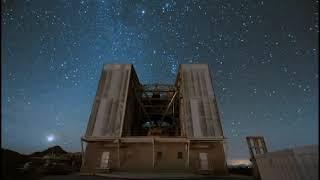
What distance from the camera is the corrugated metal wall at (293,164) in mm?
4352

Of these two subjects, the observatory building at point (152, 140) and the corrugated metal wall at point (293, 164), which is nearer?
the corrugated metal wall at point (293, 164)

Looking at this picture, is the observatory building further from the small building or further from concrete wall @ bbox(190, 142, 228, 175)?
the small building

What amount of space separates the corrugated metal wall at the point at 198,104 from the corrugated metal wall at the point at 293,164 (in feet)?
52.0

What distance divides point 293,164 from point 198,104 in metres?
20.0

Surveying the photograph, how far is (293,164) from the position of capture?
5066 mm

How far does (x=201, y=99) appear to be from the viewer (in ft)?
83.7

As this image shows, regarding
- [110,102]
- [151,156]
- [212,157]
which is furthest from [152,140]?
[110,102]

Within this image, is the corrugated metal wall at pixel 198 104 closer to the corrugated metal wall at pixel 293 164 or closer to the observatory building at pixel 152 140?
the observatory building at pixel 152 140

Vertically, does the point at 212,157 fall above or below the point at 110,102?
below

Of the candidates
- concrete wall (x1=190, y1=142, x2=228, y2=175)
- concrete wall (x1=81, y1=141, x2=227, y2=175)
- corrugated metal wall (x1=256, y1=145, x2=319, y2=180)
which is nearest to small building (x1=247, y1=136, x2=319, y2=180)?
corrugated metal wall (x1=256, y1=145, x2=319, y2=180)

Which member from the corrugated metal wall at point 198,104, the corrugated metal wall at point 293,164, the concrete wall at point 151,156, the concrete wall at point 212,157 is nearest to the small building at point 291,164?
the corrugated metal wall at point 293,164

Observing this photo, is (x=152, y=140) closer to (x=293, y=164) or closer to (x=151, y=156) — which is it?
(x=151, y=156)

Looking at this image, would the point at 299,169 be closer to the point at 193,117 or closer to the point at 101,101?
the point at 193,117

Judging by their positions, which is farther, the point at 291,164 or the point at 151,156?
the point at 151,156
